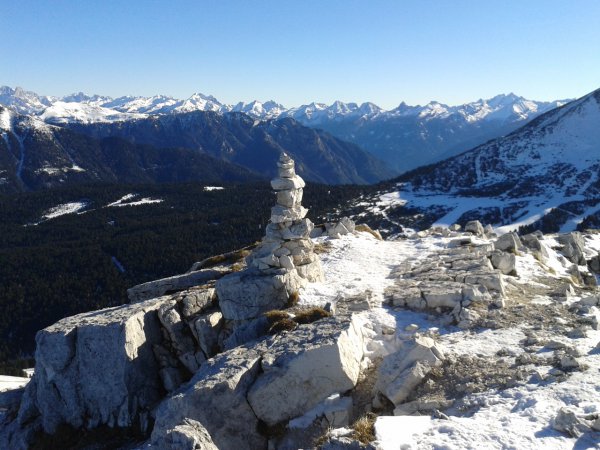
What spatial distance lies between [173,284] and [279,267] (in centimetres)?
1058

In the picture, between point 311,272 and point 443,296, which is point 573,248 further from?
point 311,272

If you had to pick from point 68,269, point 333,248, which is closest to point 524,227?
point 333,248

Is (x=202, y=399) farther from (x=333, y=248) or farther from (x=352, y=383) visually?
(x=333, y=248)

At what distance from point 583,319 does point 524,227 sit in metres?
113

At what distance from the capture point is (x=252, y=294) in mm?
25688

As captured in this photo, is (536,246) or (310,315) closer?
(310,315)

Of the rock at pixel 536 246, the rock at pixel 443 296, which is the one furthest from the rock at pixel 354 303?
the rock at pixel 536 246

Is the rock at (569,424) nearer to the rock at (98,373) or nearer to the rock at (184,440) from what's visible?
the rock at (184,440)

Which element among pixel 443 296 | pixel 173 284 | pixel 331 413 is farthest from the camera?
pixel 173 284

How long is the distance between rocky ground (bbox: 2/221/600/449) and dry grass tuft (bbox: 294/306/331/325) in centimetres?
8

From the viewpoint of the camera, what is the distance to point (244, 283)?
1024 inches

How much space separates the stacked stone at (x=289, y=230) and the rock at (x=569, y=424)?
17.8 meters

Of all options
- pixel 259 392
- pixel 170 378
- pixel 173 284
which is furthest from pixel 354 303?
pixel 173 284

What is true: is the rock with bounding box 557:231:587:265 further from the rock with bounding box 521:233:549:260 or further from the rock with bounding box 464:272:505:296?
the rock with bounding box 464:272:505:296
